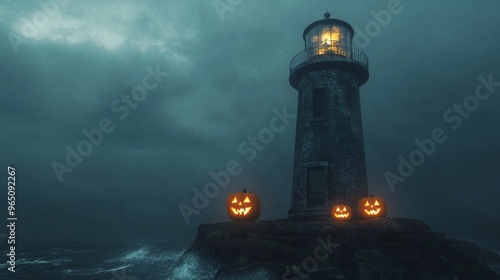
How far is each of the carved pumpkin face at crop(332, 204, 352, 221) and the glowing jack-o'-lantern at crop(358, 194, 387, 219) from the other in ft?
2.23

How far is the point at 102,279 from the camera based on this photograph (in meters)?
20.1

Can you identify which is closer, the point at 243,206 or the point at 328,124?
the point at 243,206

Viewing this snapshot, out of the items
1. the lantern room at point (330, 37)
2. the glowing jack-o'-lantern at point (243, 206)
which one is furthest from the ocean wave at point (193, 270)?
the lantern room at point (330, 37)

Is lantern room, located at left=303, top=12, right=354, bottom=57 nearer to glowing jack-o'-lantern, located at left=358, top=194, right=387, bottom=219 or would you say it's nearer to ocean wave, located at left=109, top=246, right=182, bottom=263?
glowing jack-o'-lantern, located at left=358, top=194, right=387, bottom=219

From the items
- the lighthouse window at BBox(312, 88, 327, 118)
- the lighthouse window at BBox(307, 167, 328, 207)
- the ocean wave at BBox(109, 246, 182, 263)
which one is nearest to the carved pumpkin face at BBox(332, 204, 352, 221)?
the lighthouse window at BBox(307, 167, 328, 207)

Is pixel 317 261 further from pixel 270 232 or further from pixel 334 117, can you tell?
pixel 334 117

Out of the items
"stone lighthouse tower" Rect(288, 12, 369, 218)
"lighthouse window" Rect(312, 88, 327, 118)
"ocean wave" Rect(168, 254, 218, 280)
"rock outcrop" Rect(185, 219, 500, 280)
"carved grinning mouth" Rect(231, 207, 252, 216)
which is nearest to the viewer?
"rock outcrop" Rect(185, 219, 500, 280)

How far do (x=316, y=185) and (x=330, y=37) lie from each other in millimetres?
8732

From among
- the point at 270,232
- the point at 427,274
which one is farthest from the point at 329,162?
the point at 427,274

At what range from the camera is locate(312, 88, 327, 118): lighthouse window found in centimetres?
1857

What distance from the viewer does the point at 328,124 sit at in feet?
59.2

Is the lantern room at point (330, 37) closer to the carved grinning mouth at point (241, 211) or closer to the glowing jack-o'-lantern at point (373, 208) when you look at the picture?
the glowing jack-o'-lantern at point (373, 208)

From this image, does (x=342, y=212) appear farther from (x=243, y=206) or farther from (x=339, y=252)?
(x=339, y=252)

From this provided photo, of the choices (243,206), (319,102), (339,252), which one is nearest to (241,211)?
(243,206)
